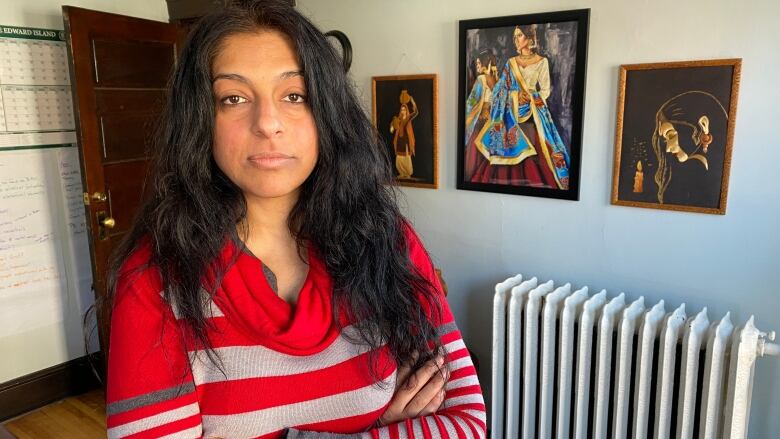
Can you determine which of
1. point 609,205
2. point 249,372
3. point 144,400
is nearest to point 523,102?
point 609,205

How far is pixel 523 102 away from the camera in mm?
2143

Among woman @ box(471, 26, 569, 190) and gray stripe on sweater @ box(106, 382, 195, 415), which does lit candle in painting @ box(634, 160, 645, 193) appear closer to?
woman @ box(471, 26, 569, 190)

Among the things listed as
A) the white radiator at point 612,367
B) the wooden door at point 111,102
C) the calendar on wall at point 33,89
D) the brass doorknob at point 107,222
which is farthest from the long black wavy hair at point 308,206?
the calendar on wall at point 33,89

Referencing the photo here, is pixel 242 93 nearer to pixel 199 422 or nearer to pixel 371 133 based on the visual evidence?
pixel 371 133

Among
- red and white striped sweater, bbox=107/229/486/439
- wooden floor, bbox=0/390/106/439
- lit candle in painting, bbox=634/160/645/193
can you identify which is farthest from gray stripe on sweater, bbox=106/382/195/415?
wooden floor, bbox=0/390/106/439

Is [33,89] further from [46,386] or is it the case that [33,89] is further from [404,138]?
[404,138]

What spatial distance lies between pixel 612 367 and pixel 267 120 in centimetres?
173

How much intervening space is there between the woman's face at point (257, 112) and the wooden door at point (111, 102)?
1734mm

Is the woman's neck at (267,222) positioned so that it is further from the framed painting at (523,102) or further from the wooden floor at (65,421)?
the wooden floor at (65,421)

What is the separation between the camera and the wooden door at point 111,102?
246 centimetres

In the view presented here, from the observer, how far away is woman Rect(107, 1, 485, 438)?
2.59 ft

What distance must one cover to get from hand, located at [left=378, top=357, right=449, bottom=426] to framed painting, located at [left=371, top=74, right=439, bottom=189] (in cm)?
155

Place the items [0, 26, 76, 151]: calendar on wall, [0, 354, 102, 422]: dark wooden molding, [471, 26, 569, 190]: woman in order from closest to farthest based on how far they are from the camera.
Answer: [471, 26, 569, 190]: woman
[0, 26, 76, 151]: calendar on wall
[0, 354, 102, 422]: dark wooden molding

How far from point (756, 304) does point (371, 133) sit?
1.54 metres
